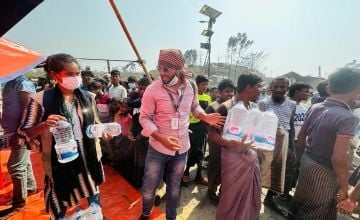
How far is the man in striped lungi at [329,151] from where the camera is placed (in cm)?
211

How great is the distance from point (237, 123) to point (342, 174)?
39.8 inches

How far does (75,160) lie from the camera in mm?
2207

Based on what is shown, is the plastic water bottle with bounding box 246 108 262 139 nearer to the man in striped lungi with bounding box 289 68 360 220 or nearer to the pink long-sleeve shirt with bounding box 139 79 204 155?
the man in striped lungi with bounding box 289 68 360 220

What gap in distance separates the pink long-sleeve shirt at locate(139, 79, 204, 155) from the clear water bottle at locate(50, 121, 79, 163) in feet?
2.24

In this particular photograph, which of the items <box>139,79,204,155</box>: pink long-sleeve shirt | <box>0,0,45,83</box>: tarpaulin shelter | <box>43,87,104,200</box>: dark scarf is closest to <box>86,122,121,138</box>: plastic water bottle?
<box>43,87,104,200</box>: dark scarf

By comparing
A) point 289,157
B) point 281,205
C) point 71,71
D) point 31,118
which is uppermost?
point 71,71

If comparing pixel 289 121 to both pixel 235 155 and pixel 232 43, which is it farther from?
pixel 232 43

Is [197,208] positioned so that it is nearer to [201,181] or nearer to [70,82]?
[201,181]

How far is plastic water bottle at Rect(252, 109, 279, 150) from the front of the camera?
2.36 metres

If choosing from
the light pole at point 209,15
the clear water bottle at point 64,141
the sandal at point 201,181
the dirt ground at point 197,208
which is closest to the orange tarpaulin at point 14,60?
the clear water bottle at point 64,141

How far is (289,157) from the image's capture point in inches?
149

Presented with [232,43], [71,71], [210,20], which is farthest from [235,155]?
[232,43]

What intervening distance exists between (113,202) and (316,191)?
2589 millimetres

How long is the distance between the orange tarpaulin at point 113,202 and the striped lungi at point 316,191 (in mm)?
1708
